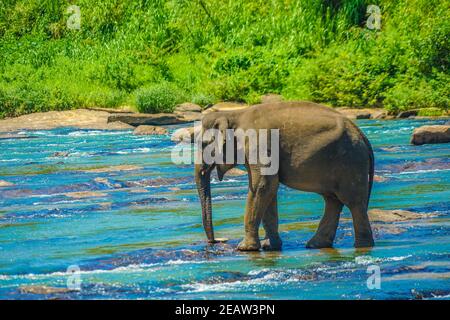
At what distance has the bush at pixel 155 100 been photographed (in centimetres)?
3531

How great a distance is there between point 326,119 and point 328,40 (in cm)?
2715

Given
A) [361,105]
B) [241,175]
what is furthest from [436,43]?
[241,175]

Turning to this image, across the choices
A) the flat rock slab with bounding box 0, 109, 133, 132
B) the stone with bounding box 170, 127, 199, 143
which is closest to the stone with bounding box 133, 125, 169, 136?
the flat rock slab with bounding box 0, 109, 133, 132

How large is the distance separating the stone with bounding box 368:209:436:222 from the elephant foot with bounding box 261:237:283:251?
2.19 m

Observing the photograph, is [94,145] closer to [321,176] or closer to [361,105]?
[361,105]

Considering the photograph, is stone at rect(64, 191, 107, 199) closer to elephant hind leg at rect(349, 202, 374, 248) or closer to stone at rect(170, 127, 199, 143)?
elephant hind leg at rect(349, 202, 374, 248)

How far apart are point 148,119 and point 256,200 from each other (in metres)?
21.3

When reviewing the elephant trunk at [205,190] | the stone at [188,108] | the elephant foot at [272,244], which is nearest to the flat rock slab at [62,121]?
the stone at [188,108]

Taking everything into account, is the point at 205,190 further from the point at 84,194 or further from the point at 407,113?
the point at 407,113

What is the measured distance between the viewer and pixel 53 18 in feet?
152

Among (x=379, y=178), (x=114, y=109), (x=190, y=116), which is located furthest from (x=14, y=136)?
(x=379, y=178)

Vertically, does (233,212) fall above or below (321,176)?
below

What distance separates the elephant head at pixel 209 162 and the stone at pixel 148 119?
20.3 meters

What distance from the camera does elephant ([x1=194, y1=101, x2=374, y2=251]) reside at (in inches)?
525
